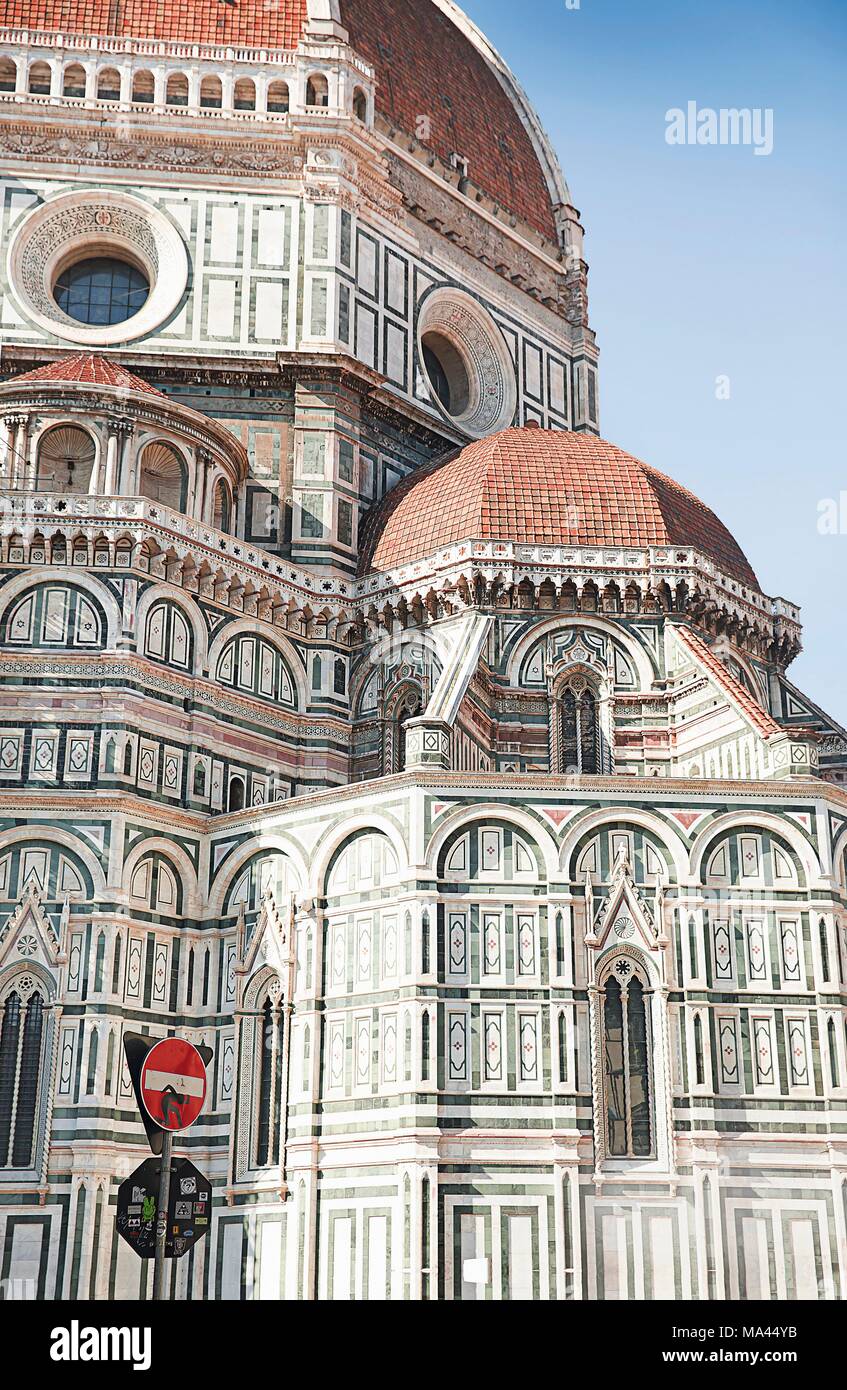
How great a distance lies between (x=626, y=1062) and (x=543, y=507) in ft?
36.5

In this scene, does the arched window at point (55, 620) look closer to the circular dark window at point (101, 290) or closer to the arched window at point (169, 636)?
the arched window at point (169, 636)

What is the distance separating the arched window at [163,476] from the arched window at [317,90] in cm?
1016

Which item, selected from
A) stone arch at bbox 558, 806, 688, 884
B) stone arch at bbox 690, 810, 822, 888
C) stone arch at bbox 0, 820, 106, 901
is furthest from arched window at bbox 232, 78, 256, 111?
stone arch at bbox 690, 810, 822, 888

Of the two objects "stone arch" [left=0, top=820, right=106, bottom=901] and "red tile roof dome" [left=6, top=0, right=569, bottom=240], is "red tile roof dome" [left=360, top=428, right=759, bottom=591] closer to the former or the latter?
"stone arch" [left=0, top=820, right=106, bottom=901]

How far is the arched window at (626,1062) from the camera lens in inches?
928

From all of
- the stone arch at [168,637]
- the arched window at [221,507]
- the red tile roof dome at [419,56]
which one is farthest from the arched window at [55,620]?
the red tile roof dome at [419,56]

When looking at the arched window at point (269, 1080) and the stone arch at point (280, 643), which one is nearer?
the arched window at point (269, 1080)

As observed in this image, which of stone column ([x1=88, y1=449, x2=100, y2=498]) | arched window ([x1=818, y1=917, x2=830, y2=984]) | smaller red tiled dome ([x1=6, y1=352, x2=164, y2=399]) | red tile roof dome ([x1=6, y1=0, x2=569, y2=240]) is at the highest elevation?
red tile roof dome ([x1=6, y1=0, x2=569, y2=240])

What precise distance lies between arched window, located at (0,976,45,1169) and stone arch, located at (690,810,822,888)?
1027 cm

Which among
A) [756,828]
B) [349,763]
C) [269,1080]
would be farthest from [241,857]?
[756,828]

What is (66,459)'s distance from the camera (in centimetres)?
2989

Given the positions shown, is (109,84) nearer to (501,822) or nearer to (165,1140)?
(501,822)

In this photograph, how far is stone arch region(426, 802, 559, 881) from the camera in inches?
974

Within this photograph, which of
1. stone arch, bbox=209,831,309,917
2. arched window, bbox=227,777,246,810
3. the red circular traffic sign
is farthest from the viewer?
arched window, bbox=227,777,246,810
